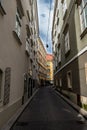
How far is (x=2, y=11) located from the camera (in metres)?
4.92

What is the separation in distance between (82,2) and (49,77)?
53384 millimetres

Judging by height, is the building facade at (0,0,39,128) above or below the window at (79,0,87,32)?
below

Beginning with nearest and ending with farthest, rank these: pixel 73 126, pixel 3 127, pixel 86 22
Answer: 1. pixel 3 127
2. pixel 73 126
3. pixel 86 22

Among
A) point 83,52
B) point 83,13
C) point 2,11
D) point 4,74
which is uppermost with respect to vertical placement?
point 83,13

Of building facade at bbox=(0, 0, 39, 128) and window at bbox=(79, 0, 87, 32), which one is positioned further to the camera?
window at bbox=(79, 0, 87, 32)

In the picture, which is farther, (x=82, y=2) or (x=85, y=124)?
(x=82, y=2)

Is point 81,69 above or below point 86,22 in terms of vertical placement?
below

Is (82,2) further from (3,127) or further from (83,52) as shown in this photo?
(3,127)

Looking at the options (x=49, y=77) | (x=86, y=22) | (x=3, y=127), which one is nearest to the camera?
(x=3, y=127)

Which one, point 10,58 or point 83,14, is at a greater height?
point 83,14

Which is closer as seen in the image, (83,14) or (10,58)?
(10,58)

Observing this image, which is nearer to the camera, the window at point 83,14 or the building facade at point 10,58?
the building facade at point 10,58

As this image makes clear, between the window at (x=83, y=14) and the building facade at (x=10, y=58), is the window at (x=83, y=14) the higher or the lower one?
the higher one

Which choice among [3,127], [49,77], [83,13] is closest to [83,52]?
[83,13]
